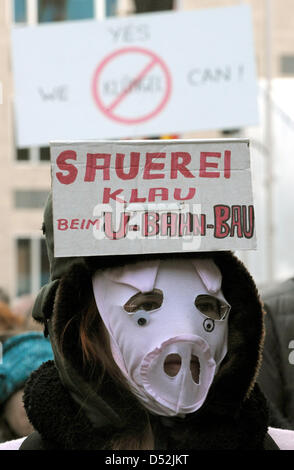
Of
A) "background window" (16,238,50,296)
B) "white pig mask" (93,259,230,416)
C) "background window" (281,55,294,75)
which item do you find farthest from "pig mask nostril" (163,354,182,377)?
"background window" (16,238,50,296)

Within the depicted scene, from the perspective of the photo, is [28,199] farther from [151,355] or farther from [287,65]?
[151,355]

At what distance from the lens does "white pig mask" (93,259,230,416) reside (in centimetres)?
201

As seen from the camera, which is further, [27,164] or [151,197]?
[27,164]

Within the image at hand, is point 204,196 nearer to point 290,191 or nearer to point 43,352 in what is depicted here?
point 43,352

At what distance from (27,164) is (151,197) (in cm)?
1415

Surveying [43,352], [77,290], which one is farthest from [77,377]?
[43,352]

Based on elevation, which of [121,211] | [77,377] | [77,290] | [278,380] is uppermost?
[121,211]

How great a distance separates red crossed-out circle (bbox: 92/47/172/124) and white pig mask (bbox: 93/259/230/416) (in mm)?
2361

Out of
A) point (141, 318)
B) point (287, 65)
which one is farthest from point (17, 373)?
point (287, 65)

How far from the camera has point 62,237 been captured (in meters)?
2.05

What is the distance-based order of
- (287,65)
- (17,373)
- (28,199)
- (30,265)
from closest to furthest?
(17,373), (287,65), (28,199), (30,265)

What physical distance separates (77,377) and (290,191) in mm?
3730

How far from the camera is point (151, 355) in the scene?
6.56 feet

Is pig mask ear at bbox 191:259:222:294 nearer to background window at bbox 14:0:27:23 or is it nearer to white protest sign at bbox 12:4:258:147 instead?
white protest sign at bbox 12:4:258:147
